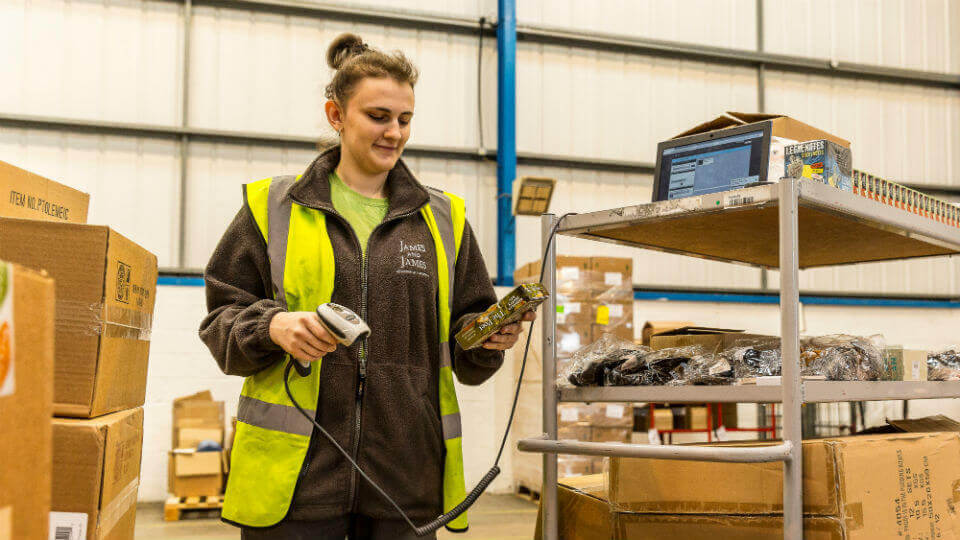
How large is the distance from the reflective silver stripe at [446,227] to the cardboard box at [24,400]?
3.01 feet

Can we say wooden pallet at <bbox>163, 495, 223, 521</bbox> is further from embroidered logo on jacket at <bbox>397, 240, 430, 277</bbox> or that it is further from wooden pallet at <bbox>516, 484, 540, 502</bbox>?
embroidered logo on jacket at <bbox>397, 240, 430, 277</bbox>

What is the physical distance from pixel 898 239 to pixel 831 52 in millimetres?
5908

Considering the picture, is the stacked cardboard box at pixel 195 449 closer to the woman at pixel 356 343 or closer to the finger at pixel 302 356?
the woman at pixel 356 343

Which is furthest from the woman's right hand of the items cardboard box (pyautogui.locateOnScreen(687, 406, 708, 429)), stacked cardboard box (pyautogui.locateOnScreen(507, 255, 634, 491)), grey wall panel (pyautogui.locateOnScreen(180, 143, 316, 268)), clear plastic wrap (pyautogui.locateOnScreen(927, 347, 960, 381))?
cardboard box (pyautogui.locateOnScreen(687, 406, 708, 429))

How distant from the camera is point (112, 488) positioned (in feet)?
4.12

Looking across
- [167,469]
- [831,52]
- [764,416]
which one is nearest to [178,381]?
[167,469]

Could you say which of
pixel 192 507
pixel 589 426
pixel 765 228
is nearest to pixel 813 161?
pixel 765 228

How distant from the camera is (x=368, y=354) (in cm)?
149

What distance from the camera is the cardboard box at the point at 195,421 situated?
502 cm

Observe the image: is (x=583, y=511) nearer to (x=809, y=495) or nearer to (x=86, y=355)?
(x=809, y=495)

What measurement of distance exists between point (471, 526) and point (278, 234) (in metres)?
3.50

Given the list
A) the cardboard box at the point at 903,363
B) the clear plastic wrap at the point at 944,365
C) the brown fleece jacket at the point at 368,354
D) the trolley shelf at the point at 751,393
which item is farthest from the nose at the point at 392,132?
the clear plastic wrap at the point at 944,365

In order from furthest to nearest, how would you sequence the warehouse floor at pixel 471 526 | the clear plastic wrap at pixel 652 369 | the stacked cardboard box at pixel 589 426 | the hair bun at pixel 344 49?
the stacked cardboard box at pixel 589 426 < the warehouse floor at pixel 471 526 < the hair bun at pixel 344 49 < the clear plastic wrap at pixel 652 369

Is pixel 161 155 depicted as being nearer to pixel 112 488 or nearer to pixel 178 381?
pixel 178 381
